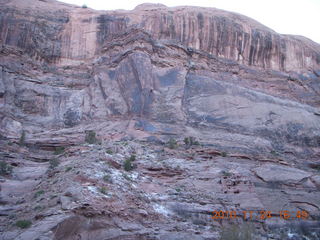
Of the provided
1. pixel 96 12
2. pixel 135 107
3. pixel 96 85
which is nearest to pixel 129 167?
pixel 135 107

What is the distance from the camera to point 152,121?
1022 inches

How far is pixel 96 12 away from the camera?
36.8 meters

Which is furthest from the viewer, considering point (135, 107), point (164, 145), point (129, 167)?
point (135, 107)

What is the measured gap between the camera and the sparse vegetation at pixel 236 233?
1435 centimetres

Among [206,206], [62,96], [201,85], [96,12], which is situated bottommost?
[206,206]

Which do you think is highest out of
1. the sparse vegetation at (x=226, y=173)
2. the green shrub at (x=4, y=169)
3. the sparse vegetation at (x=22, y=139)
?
the sparse vegetation at (x=226, y=173)

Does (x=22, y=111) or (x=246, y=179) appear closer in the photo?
(x=246, y=179)

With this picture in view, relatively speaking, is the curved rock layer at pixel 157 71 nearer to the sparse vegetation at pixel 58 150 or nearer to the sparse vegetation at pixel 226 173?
the sparse vegetation at pixel 58 150

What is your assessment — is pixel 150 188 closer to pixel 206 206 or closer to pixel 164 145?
pixel 206 206

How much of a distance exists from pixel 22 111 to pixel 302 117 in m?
23.7

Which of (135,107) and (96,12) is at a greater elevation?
(96,12)

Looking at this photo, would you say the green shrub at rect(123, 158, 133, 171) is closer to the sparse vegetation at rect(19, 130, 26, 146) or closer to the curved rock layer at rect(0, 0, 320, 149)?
the curved rock layer at rect(0, 0, 320, 149)
